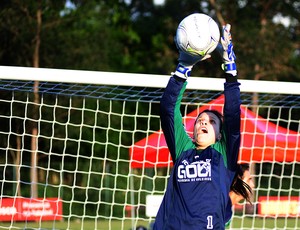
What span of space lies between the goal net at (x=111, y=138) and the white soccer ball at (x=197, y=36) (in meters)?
2.47

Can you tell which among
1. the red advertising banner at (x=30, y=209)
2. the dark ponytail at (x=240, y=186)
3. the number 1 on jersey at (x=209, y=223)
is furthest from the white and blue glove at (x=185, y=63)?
the red advertising banner at (x=30, y=209)

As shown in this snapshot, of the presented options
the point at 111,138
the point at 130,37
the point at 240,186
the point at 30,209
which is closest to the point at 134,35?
the point at 130,37

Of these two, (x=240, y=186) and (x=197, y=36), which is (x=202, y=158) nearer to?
(x=240, y=186)

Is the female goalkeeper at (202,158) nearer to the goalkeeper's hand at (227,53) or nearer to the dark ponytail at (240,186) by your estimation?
the goalkeeper's hand at (227,53)

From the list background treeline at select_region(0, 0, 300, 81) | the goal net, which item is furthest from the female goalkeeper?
background treeline at select_region(0, 0, 300, 81)

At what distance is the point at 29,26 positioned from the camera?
1120 inches

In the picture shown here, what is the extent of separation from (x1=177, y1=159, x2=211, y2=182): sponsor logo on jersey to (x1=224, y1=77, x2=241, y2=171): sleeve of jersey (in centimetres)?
16

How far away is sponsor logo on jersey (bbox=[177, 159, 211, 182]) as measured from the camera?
4.89 meters

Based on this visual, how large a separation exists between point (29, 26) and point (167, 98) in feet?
78.8

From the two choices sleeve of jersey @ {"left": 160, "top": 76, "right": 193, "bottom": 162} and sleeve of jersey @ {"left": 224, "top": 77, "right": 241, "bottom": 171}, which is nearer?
sleeve of jersey @ {"left": 224, "top": 77, "right": 241, "bottom": 171}

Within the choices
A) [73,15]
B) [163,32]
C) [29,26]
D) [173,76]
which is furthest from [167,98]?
[163,32]

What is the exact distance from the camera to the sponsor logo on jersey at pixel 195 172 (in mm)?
4887

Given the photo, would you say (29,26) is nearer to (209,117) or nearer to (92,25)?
(92,25)

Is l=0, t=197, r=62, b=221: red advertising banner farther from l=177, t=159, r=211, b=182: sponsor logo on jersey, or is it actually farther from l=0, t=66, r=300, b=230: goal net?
l=177, t=159, r=211, b=182: sponsor logo on jersey
